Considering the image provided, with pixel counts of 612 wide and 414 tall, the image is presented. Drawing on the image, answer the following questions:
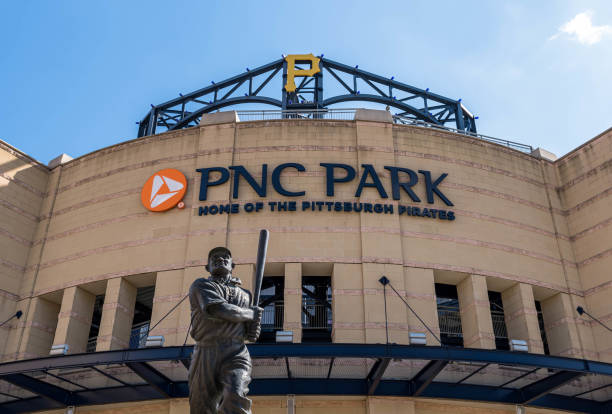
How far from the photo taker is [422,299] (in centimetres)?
2242

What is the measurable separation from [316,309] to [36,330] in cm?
1170

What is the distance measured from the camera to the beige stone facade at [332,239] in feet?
73.9

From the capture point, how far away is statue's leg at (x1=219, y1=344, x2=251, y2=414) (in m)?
7.19

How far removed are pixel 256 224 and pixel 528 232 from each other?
1172cm

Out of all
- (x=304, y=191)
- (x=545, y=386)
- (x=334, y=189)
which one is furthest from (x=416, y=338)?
(x=304, y=191)

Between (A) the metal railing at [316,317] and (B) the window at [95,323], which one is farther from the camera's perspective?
(B) the window at [95,323]

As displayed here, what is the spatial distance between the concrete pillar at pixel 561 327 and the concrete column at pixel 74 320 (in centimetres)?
1901

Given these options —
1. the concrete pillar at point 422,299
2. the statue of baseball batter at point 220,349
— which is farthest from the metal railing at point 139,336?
the statue of baseball batter at point 220,349

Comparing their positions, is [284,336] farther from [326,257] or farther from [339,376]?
[326,257]

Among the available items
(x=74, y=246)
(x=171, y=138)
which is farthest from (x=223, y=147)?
(x=74, y=246)

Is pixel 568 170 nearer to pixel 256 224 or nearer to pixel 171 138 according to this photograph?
pixel 256 224

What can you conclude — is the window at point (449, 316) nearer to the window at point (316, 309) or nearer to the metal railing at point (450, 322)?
the metal railing at point (450, 322)

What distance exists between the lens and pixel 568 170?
28.1 m

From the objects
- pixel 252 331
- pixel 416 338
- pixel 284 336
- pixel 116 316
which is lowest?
pixel 252 331
